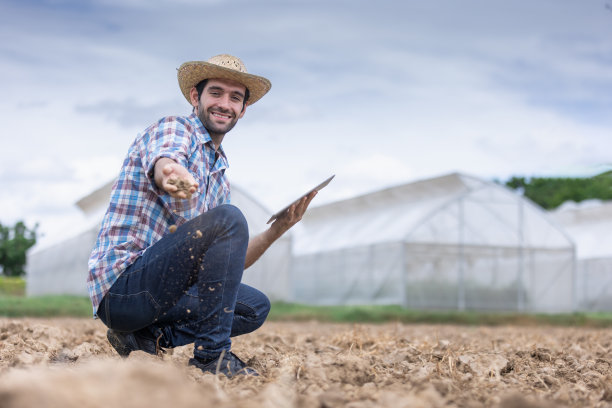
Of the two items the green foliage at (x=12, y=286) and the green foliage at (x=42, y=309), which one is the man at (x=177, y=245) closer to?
the green foliage at (x=42, y=309)

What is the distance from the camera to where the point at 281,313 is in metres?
14.0

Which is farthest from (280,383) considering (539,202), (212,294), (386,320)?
(539,202)

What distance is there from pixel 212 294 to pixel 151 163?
24.9 inches

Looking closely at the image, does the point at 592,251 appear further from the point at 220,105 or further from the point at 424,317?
the point at 220,105

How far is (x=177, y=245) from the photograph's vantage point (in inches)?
126

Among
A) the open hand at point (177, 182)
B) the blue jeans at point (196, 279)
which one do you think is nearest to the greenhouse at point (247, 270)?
the blue jeans at point (196, 279)

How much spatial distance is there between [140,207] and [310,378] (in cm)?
114

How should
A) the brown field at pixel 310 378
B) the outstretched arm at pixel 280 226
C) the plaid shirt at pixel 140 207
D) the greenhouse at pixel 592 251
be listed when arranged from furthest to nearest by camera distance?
the greenhouse at pixel 592 251, the outstretched arm at pixel 280 226, the plaid shirt at pixel 140 207, the brown field at pixel 310 378

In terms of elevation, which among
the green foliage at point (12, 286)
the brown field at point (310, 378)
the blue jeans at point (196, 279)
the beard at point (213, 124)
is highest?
the beard at point (213, 124)

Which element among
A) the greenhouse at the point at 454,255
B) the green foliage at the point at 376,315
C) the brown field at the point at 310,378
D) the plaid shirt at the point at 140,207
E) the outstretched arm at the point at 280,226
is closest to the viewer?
the brown field at the point at 310,378

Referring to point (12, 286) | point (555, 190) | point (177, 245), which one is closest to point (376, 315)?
point (177, 245)

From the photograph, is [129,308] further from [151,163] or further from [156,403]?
[156,403]

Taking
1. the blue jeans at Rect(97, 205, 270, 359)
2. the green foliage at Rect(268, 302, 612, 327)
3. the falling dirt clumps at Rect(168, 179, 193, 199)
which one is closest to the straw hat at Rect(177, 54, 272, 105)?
the blue jeans at Rect(97, 205, 270, 359)

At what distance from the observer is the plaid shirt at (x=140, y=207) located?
3.31 m
